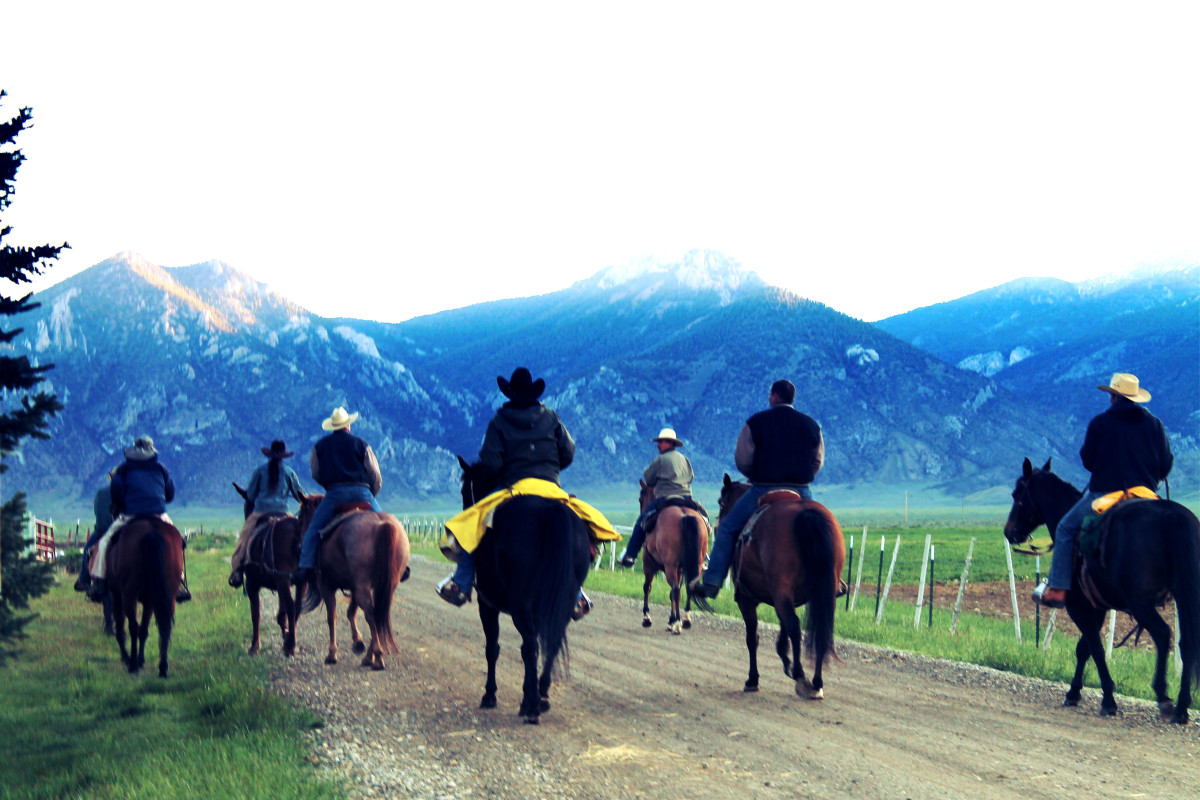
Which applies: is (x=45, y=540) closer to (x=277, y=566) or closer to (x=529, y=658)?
(x=277, y=566)

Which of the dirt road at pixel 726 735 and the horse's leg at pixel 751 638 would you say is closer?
the dirt road at pixel 726 735

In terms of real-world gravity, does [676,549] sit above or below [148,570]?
below

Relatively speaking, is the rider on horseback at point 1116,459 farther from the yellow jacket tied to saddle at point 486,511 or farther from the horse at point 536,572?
the horse at point 536,572

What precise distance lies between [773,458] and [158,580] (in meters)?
6.92

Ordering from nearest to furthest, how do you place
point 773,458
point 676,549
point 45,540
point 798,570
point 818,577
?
point 818,577 < point 798,570 < point 773,458 < point 676,549 < point 45,540

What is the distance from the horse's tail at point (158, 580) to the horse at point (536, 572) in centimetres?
453

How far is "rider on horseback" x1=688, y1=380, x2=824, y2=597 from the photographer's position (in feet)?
32.9

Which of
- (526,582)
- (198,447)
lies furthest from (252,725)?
(198,447)

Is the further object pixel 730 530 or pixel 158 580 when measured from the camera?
pixel 158 580

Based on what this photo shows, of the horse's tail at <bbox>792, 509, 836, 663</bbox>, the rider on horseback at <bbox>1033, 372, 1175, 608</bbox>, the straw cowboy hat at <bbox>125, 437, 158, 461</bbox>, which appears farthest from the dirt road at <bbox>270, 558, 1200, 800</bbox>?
the straw cowboy hat at <bbox>125, 437, 158, 461</bbox>

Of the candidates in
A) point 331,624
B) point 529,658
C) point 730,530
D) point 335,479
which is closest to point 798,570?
point 730,530

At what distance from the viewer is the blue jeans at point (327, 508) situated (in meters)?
12.2

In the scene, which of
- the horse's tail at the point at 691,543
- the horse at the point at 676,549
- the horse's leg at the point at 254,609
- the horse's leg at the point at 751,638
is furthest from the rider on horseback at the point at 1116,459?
the horse's leg at the point at 254,609

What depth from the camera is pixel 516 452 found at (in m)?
9.23
